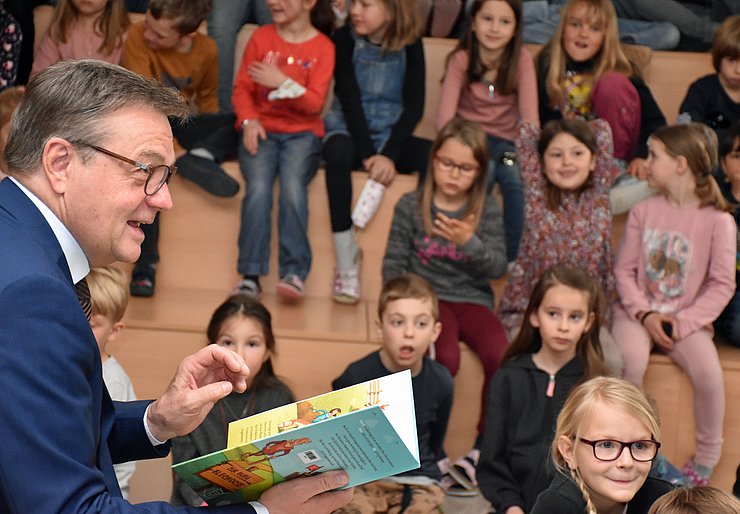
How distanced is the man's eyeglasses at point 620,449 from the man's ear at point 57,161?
1381 mm

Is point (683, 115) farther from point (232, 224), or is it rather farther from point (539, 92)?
point (232, 224)

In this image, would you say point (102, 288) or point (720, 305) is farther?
point (720, 305)

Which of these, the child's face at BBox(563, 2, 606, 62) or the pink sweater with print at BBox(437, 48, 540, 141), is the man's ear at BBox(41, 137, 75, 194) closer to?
the pink sweater with print at BBox(437, 48, 540, 141)

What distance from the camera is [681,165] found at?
391cm

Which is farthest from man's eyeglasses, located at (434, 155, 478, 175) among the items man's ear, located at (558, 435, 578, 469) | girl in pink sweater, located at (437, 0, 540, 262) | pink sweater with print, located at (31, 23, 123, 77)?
man's ear, located at (558, 435, 578, 469)

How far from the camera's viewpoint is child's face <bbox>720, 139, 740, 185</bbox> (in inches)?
164

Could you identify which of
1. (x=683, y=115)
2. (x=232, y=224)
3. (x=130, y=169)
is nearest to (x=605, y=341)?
(x=683, y=115)

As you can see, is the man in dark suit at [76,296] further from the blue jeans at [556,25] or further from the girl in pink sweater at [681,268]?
the blue jeans at [556,25]

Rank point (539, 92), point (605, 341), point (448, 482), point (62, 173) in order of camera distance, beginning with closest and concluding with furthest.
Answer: point (62, 173)
point (448, 482)
point (605, 341)
point (539, 92)

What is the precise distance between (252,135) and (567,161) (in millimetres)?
1151

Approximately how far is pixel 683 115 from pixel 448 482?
1.85 meters

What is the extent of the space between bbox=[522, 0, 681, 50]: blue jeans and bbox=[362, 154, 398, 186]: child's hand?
3.54ft

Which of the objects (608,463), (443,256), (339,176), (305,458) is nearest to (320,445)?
(305,458)

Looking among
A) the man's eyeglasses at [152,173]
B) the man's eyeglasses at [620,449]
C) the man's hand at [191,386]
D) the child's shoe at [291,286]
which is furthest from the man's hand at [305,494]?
the child's shoe at [291,286]
